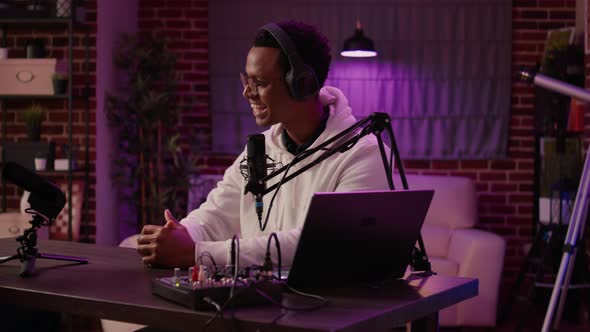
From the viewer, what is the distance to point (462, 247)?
448 cm

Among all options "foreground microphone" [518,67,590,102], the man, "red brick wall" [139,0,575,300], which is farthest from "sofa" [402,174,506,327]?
the man

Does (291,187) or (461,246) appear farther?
(461,246)

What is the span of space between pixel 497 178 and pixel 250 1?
209cm

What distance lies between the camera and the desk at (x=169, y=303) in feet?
4.31

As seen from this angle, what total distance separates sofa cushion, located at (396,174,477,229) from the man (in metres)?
2.73

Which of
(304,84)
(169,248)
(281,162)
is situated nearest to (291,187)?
(281,162)

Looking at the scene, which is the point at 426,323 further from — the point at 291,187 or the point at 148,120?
the point at 148,120

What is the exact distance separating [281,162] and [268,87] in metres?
Answer: 0.21

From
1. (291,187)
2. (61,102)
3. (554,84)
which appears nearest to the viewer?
(291,187)

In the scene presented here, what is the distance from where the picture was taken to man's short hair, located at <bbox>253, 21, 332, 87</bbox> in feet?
6.65

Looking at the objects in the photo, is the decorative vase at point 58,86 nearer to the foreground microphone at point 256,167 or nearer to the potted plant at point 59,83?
the potted plant at point 59,83

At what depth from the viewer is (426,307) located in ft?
5.07

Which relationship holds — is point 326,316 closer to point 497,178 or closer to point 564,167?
point 564,167

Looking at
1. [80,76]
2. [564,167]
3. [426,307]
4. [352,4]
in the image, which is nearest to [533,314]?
[564,167]
